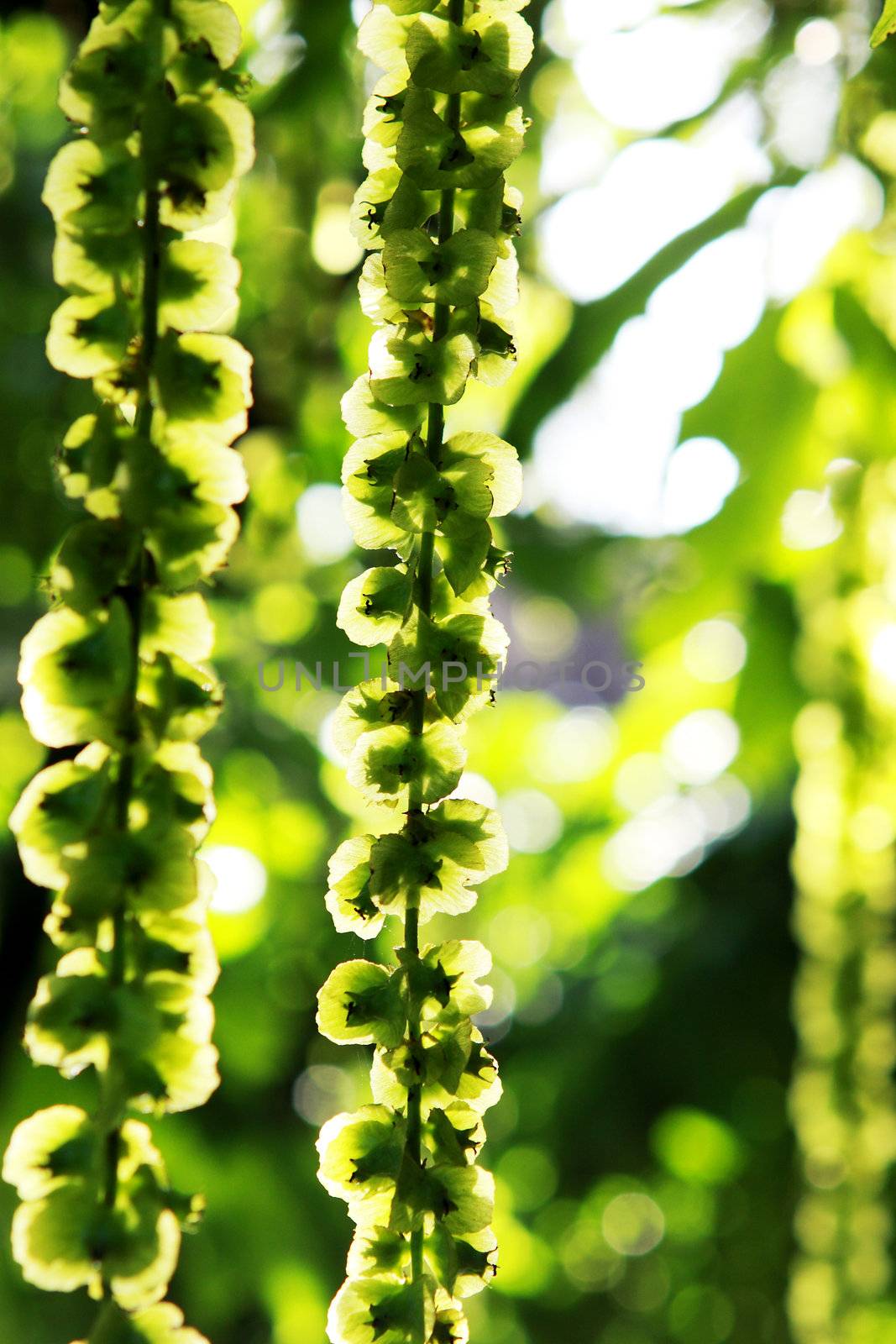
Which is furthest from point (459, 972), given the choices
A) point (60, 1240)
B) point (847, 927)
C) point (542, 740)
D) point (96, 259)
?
point (542, 740)

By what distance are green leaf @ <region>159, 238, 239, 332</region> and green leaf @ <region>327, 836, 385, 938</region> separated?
0.17 m

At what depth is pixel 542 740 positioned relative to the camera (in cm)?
185

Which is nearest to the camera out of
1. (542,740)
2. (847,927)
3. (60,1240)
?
(60,1240)

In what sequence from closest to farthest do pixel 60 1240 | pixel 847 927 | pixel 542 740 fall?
pixel 60 1240 < pixel 847 927 < pixel 542 740

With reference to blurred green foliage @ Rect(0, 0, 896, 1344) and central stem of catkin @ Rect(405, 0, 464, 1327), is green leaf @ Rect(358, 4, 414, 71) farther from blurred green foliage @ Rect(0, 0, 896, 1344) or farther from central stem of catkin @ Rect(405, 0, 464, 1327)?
blurred green foliage @ Rect(0, 0, 896, 1344)

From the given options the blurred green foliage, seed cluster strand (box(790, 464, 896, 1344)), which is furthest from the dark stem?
seed cluster strand (box(790, 464, 896, 1344))

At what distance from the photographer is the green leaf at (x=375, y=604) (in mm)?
421

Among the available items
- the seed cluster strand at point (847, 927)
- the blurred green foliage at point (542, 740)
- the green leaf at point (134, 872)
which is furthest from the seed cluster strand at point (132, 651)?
the seed cluster strand at point (847, 927)

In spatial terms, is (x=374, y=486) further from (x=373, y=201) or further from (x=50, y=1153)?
(x=50, y=1153)

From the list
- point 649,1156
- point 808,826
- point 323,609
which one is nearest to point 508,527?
point 323,609

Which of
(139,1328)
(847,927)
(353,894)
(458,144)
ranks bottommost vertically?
(139,1328)

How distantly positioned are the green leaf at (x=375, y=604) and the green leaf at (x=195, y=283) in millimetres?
91

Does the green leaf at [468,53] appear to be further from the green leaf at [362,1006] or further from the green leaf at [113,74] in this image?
the green leaf at [362,1006]

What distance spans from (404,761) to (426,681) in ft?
0.09
